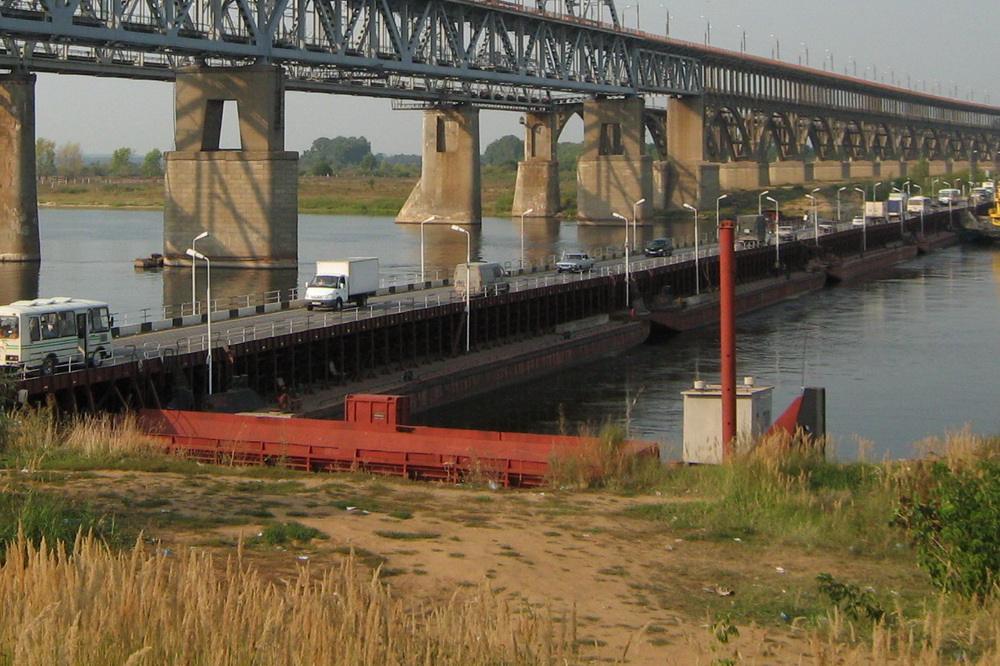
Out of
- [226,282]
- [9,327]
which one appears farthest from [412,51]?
[9,327]

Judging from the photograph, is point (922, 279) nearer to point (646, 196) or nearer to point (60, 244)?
point (646, 196)

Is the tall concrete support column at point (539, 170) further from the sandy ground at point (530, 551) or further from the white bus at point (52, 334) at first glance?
the sandy ground at point (530, 551)

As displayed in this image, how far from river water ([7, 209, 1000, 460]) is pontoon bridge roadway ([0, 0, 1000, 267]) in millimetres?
4641

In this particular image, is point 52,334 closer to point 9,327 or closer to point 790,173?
point 9,327

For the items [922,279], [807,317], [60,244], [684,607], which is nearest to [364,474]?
[684,607]

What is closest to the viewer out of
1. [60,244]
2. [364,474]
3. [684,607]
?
[684,607]

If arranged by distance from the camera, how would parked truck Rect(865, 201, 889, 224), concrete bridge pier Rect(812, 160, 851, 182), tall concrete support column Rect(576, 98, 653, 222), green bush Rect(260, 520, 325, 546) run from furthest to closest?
concrete bridge pier Rect(812, 160, 851, 182) < tall concrete support column Rect(576, 98, 653, 222) < parked truck Rect(865, 201, 889, 224) < green bush Rect(260, 520, 325, 546)

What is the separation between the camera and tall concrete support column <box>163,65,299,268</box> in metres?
82.5

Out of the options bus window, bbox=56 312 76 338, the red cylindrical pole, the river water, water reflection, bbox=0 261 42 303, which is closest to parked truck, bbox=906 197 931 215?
the river water

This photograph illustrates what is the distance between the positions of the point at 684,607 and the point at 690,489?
754cm

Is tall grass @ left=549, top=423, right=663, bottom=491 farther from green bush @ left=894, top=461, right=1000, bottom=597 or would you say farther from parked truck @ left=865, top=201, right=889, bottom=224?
parked truck @ left=865, top=201, right=889, bottom=224

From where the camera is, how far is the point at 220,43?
79500mm

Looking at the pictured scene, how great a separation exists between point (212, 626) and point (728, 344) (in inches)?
852

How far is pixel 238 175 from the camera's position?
83.0 metres
